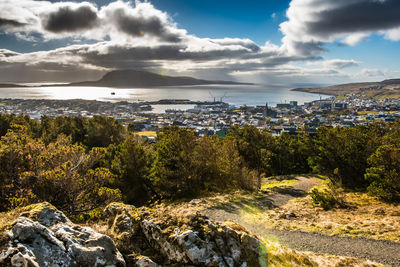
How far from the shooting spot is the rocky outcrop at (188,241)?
4.99 m

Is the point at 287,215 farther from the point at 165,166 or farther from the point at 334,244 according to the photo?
the point at 165,166

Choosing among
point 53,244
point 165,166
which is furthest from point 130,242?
point 165,166

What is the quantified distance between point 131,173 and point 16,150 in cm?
1020

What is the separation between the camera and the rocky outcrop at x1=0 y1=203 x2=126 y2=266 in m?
3.54

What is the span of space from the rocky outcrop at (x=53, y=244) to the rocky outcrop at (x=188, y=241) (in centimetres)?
80

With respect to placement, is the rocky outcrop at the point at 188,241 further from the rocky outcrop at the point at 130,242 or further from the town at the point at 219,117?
the town at the point at 219,117

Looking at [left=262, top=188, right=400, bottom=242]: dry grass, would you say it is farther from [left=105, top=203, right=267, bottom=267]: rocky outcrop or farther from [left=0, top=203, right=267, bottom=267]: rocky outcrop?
[left=0, top=203, right=267, bottom=267]: rocky outcrop

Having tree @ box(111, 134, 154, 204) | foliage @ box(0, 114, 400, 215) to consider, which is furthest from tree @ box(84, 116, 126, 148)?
tree @ box(111, 134, 154, 204)

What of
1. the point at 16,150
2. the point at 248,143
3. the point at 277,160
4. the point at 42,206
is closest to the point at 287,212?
the point at 248,143

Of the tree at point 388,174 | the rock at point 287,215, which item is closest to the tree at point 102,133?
the rock at point 287,215

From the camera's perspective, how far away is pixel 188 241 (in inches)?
200

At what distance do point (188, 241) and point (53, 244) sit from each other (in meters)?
2.63

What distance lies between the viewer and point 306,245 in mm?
9766

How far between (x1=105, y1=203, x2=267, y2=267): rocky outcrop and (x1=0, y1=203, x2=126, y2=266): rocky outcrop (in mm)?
798
